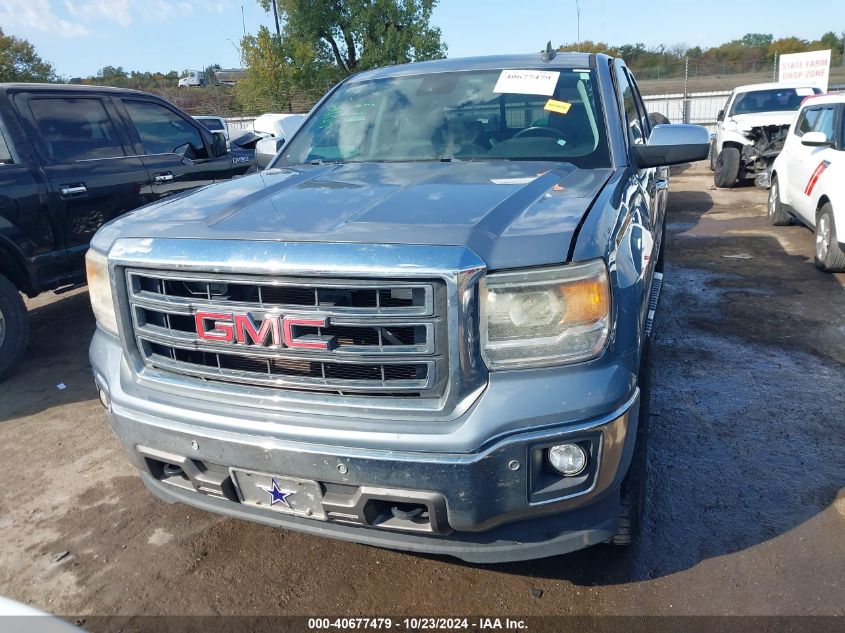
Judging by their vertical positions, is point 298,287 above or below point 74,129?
below

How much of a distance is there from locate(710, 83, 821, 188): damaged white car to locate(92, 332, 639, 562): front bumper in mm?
10786

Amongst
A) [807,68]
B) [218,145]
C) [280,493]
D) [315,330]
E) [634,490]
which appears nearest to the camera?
[315,330]

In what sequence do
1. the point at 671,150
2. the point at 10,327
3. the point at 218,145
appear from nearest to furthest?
the point at 671,150
the point at 10,327
the point at 218,145

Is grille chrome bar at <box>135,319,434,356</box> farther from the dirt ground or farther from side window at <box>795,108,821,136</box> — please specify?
side window at <box>795,108,821,136</box>

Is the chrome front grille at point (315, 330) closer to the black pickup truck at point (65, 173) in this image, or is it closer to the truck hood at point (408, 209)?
the truck hood at point (408, 209)

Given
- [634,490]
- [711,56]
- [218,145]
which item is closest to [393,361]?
[634,490]

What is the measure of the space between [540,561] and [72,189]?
4349 mm

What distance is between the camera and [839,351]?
4.57 metres

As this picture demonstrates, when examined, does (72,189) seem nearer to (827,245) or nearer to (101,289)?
(101,289)

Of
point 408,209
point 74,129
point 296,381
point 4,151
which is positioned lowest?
point 296,381

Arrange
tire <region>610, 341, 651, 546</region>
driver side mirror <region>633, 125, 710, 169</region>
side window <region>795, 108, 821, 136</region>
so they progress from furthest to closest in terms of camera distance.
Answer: side window <region>795, 108, 821, 136</region> < driver side mirror <region>633, 125, 710, 169</region> < tire <region>610, 341, 651, 546</region>

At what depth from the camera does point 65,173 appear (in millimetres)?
5008

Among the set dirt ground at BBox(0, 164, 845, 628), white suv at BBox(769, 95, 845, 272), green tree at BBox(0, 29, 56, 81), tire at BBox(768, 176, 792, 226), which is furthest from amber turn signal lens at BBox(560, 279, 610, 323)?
green tree at BBox(0, 29, 56, 81)

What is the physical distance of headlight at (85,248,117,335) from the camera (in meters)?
2.47
